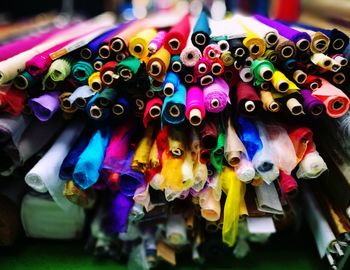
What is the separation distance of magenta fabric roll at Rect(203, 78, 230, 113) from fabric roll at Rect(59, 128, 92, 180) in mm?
417

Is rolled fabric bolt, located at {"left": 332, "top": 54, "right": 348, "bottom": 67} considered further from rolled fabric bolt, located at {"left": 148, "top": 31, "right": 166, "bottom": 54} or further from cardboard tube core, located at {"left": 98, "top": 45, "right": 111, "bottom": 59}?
cardboard tube core, located at {"left": 98, "top": 45, "right": 111, "bottom": 59}

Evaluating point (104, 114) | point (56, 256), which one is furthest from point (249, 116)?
point (56, 256)

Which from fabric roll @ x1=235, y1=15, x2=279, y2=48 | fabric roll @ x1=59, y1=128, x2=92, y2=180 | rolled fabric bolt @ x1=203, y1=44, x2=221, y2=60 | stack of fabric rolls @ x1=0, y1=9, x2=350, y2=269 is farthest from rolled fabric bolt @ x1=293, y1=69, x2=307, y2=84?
fabric roll @ x1=59, y1=128, x2=92, y2=180

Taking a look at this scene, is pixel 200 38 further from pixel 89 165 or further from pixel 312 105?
pixel 89 165

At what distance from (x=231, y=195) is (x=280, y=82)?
1.13 feet

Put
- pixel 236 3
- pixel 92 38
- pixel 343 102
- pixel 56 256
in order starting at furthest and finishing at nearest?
pixel 236 3 → pixel 56 256 → pixel 92 38 → pixel 343 102

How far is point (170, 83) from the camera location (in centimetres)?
92

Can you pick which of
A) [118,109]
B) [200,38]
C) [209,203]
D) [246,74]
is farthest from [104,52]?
[209,203]

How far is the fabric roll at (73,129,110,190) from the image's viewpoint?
951 mm

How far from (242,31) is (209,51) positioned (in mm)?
143

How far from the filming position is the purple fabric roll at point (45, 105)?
0.95 m

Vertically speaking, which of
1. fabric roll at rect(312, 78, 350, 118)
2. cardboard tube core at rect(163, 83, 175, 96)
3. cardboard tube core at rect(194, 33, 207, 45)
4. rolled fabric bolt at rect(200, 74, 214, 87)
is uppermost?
cardboard tube core at rect(194, 33, 207, 45)

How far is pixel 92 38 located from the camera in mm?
1060

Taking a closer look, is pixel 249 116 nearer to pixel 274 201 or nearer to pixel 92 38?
pixel 274 201
